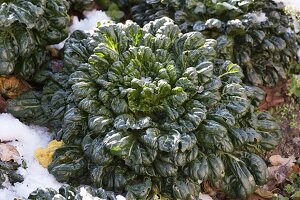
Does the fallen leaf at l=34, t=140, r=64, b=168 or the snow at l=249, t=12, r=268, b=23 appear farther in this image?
the snow at l=249, t=12, r=268, b=23

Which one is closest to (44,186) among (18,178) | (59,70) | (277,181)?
(18,178)

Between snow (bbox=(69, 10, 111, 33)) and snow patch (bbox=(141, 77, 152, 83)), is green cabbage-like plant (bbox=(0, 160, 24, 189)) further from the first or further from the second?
snow (bbox=(69, 10, 111, 33))

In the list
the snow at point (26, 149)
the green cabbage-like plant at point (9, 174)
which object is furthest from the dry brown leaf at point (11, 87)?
the green cabbage-like plant at point (9, 174)

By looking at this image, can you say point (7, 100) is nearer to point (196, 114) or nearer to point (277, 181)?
point (196, 114)

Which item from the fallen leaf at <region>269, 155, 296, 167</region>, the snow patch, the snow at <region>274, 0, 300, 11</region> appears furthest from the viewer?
the snow at <region>274, 0, 300, 11</region>

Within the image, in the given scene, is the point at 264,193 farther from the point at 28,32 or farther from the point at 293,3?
the point at 28,32

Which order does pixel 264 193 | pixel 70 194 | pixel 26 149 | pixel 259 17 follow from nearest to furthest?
pixel 70 194 < pixel 26 149 < pixel 264 193 < pixel 259 17

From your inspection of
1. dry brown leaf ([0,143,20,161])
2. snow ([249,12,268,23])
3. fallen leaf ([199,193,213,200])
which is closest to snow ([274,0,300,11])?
snow ([249,12,268,23])

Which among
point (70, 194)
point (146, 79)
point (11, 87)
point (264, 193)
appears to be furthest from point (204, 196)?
point (11, 87)
